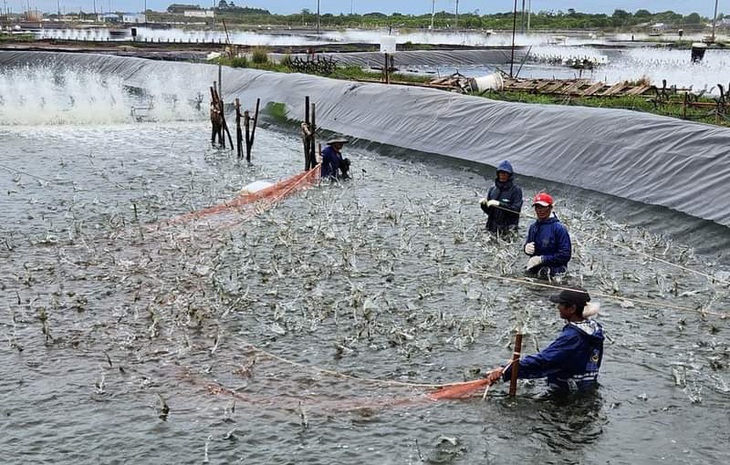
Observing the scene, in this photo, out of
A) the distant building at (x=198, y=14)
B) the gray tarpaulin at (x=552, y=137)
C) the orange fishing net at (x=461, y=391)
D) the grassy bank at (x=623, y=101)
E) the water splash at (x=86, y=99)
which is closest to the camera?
the orange fishing net at (x=461, y=391)

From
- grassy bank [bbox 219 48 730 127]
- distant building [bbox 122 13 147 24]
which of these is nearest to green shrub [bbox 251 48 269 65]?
grassy bank [bbox 219 48 730 127]

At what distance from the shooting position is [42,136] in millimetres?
24219

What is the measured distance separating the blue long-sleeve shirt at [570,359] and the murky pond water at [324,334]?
0.29 meters

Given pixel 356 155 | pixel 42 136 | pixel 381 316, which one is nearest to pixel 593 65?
pixel 356 155

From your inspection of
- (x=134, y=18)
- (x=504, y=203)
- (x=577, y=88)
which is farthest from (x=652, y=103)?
(x=134, y=18)

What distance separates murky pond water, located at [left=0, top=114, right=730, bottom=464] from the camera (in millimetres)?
7340

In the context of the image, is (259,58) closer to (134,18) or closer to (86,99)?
(86,99)

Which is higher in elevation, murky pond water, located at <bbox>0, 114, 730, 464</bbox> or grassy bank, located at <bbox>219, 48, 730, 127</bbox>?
grassy bank, located at <bbox>219, 48, 730, 127</bbox>

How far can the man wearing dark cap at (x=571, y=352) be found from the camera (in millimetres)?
7559

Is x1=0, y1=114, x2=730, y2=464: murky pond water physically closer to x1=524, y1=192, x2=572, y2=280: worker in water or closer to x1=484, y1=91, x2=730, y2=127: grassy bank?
x1=524, y1=192, x2=572, y2=280: worker in water

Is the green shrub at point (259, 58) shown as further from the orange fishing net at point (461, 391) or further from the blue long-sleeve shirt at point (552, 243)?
the orange fishing net at point (461, 391)

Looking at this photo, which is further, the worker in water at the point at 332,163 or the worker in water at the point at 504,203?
the worker in water at the point at 332,163

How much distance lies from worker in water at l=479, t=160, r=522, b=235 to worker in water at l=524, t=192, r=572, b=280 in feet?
5.46

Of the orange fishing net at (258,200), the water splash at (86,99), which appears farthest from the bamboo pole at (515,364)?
the water splash at (86,99)
